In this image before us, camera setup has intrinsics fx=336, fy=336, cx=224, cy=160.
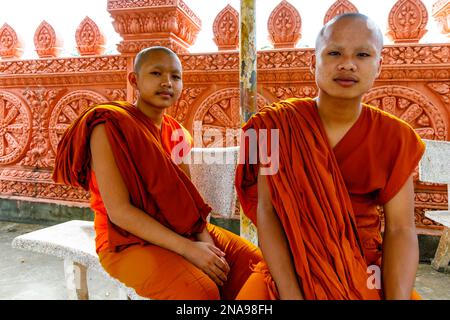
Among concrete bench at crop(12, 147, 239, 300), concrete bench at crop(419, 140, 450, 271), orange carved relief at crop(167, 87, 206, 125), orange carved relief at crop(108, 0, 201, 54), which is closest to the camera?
concrete bench at crop(12, 147, 239, 300)

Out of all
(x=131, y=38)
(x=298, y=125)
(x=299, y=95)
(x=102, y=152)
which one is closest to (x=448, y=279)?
(x=299, y=95)

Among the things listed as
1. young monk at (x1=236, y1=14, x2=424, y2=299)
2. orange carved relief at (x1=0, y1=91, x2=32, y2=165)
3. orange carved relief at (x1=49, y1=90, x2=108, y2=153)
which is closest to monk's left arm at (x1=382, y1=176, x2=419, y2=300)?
young monk at (x1=236, y1=14, x2=424, y2=299)

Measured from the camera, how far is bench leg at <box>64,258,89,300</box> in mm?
2102

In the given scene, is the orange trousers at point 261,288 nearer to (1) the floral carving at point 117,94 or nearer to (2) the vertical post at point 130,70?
(2) the vertical post at point 130,70

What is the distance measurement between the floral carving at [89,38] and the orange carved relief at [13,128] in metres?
1.10

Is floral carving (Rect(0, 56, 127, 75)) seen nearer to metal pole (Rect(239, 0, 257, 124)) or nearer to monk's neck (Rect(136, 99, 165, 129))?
metal pole (Rect(239, 0, 257, 124))

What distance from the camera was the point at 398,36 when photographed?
3215 millimetres

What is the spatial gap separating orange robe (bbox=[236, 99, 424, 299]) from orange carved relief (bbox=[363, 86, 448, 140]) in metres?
2.05

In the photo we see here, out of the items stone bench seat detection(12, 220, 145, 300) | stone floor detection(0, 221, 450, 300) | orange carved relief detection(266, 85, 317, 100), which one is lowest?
stone floor detection(0, 221, 450, 300)

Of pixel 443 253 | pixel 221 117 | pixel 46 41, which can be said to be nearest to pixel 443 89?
pixel 443 253

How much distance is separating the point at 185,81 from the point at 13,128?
2.42 m

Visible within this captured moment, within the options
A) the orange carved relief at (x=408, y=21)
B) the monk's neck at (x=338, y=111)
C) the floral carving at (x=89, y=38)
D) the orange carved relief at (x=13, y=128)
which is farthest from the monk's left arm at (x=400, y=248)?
the orange carved relief at (x=13, y=128)

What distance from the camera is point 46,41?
13.5 ft

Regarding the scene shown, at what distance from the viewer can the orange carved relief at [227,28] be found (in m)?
3.52
